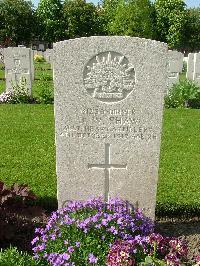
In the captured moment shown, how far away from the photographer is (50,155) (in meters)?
7.08

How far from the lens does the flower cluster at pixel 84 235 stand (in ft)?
11.2

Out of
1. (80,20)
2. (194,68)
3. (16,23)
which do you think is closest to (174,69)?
(194,68)

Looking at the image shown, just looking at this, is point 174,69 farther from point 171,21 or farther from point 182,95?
point 171,21

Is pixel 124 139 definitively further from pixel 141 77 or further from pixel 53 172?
pixel 53 172

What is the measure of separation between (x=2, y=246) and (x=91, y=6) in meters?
49.8

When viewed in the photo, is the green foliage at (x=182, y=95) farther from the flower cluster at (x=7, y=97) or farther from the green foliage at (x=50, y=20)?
the green foliage at (x=50, y=20)

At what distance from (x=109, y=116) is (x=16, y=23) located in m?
47.3

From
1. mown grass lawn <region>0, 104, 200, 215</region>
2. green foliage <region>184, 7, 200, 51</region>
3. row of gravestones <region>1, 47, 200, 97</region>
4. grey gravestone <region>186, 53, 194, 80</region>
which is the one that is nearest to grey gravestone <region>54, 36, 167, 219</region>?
mown grass lawn <region>0, 104, 200, 215</region>

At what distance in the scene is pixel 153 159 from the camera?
13.3 feet

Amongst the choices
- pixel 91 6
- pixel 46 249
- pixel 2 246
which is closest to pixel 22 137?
pixel 2 246

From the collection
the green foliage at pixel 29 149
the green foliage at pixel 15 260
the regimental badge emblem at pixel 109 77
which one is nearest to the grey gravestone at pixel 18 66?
the green foliage at pixel 29 149

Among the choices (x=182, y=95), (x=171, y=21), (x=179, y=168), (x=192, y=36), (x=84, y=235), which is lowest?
(x=179, y=168)

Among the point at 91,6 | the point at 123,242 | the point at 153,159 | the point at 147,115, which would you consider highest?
the point at 91,6

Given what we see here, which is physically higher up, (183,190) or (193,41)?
(193,41)
